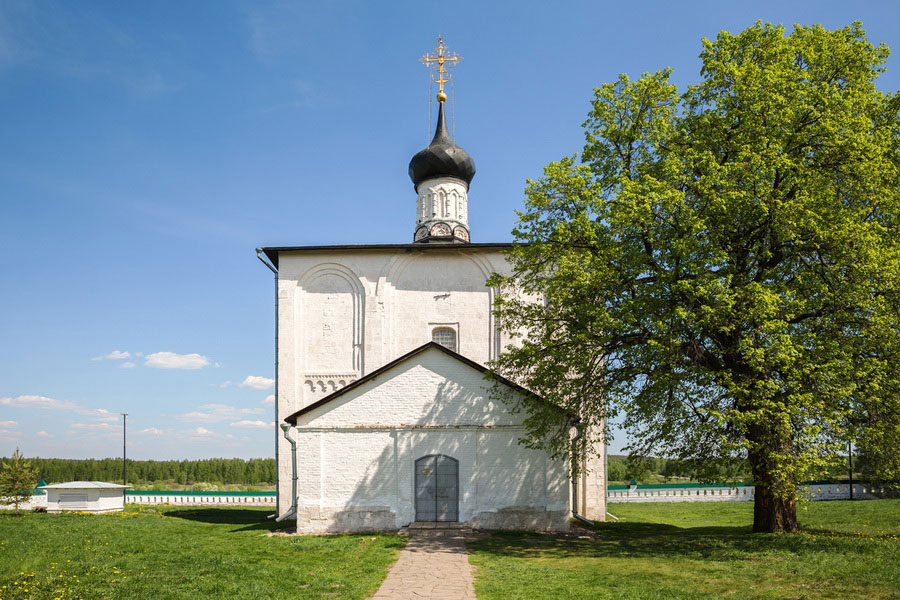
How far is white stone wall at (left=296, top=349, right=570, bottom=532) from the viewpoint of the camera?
14.8 meters

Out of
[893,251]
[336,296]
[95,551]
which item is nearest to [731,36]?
[893,251]

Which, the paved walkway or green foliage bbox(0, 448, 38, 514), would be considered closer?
the paved walkway

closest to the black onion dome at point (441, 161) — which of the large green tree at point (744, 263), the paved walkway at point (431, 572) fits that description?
the large green tree at point (744, 263)

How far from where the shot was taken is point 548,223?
1390 centimetres

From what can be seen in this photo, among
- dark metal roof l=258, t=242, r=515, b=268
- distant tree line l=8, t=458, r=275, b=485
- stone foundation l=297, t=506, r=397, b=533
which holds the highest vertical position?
dark metal roof l=258, t=242, r=515, b=268

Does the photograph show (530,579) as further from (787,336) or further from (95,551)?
(95,551)

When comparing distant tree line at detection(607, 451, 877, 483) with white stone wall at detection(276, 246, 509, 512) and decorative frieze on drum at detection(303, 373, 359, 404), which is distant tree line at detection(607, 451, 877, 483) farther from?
decorative frieze on drum at detection(303, 373, 359, 404)

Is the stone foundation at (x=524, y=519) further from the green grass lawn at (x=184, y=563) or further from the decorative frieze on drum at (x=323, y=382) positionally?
the decorative frieze on drum at (x=323, y=382)

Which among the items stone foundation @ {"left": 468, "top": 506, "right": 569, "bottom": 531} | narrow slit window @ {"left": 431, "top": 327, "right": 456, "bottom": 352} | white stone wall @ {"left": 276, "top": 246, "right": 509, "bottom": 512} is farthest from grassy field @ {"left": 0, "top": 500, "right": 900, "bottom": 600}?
narrow slit window @ {"left": 431, "top": 327, "right": 456, "bottom": 352}

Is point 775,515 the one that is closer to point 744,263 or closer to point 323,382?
point 744,263

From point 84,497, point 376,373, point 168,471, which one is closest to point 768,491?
point 376,373

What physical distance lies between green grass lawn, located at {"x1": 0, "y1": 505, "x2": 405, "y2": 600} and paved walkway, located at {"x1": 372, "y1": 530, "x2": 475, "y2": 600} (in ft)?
0.94

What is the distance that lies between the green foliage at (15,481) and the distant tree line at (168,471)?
93.2 ft

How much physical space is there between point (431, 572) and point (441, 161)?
1777 centimetres
